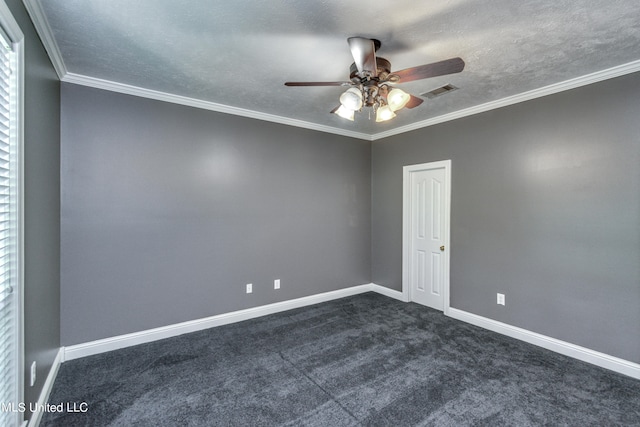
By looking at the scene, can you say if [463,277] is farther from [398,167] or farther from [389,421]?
[389,421]

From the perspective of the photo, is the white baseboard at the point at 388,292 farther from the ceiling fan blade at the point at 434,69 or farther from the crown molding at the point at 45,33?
the crown molding at the point at 45,33

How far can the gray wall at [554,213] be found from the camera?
8.50 ft

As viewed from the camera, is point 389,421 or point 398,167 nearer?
point 389,421

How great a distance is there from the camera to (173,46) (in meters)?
2.25

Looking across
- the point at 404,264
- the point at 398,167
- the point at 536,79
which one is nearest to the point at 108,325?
the point at 404,264

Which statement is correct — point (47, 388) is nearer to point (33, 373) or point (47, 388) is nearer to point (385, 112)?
point (33, 373)

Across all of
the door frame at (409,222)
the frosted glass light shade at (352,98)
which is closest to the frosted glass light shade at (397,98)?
the frosted glass light shade at (352,98)

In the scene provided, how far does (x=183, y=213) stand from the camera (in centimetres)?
333

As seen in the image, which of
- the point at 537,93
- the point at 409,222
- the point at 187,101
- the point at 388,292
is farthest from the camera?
the point at 388,292

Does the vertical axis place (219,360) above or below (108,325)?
below

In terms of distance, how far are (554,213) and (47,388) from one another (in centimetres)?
460

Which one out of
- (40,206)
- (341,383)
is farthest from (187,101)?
(341,383)

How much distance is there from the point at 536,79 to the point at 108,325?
15.6ft

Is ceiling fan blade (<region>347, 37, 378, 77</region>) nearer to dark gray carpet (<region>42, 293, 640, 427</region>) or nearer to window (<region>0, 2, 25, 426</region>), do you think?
window (<region>0, 2, 25, 426</region>)
